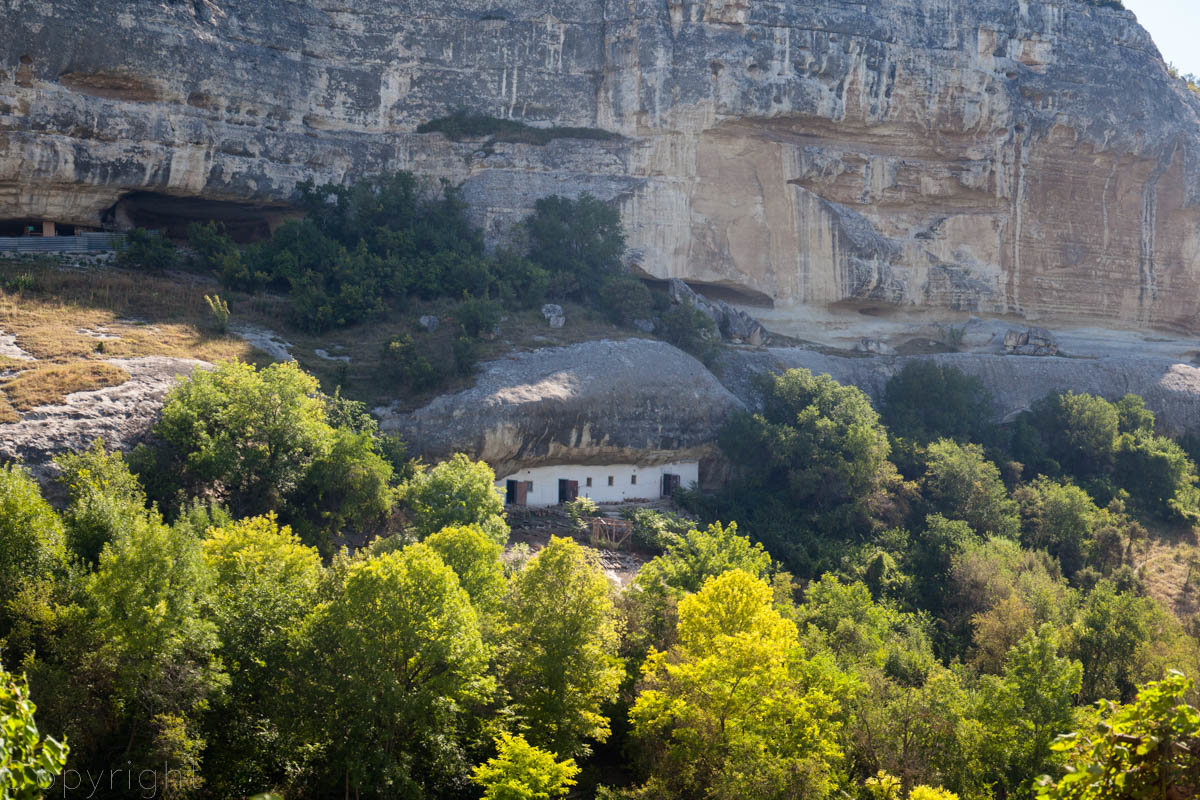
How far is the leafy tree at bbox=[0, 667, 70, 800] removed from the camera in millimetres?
6203

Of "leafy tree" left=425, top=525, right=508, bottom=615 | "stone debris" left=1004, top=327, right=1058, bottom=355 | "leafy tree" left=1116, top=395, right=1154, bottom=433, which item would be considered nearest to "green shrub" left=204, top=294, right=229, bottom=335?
"leafy tree" left=425, top=525, right=508, bottom=615

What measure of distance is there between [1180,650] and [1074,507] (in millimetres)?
8395

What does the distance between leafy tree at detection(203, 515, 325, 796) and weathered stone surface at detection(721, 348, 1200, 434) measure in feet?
68.4

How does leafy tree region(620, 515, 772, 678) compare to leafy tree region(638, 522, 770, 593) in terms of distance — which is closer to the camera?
leafy tree region(620, 515, 772, 678)

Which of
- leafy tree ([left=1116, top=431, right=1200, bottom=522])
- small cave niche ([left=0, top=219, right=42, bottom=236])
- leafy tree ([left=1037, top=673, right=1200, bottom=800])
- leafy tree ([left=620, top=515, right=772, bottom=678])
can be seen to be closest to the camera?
leafy tree ([left=1037, top=673, right=1200, bottom=800])

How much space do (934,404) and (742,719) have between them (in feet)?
72.0

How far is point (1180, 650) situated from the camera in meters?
23.0

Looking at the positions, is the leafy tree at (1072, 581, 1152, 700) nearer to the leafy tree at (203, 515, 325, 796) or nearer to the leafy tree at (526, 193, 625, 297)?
the leafy tree at (203, 515, 325, 796)

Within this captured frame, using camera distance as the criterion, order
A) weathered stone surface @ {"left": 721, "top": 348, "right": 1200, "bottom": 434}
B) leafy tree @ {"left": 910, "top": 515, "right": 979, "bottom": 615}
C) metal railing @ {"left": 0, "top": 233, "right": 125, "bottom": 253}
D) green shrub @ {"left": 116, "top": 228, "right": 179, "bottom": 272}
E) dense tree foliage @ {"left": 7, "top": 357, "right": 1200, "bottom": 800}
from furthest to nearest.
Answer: weathered stone surface @ {"left": 721, "top": 348, "right": 1200, "bottom": 434}, green shrub @ {"left": 116, "top": 228, "right": 179, "bottom": 272}, metal railing @ {"left": 0, "top": 233, "right": 125, "bottom": 253}, leafy tree @ {"left": 910, "top": 515, "right": 979, "bottom": 615}, dense tree foliage @ {"left": 7, "top": 357, "right": 1200, "bottom": 800}

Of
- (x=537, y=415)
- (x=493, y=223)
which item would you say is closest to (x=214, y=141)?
(x=493, y=223)

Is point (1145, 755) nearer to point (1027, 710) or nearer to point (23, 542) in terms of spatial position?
point (1027, 710)

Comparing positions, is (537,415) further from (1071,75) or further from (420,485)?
(1071,75)

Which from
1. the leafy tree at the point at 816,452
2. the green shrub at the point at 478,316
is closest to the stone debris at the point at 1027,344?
the leafy tree at the point at 816,452

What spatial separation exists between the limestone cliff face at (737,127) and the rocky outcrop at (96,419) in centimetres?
1104
